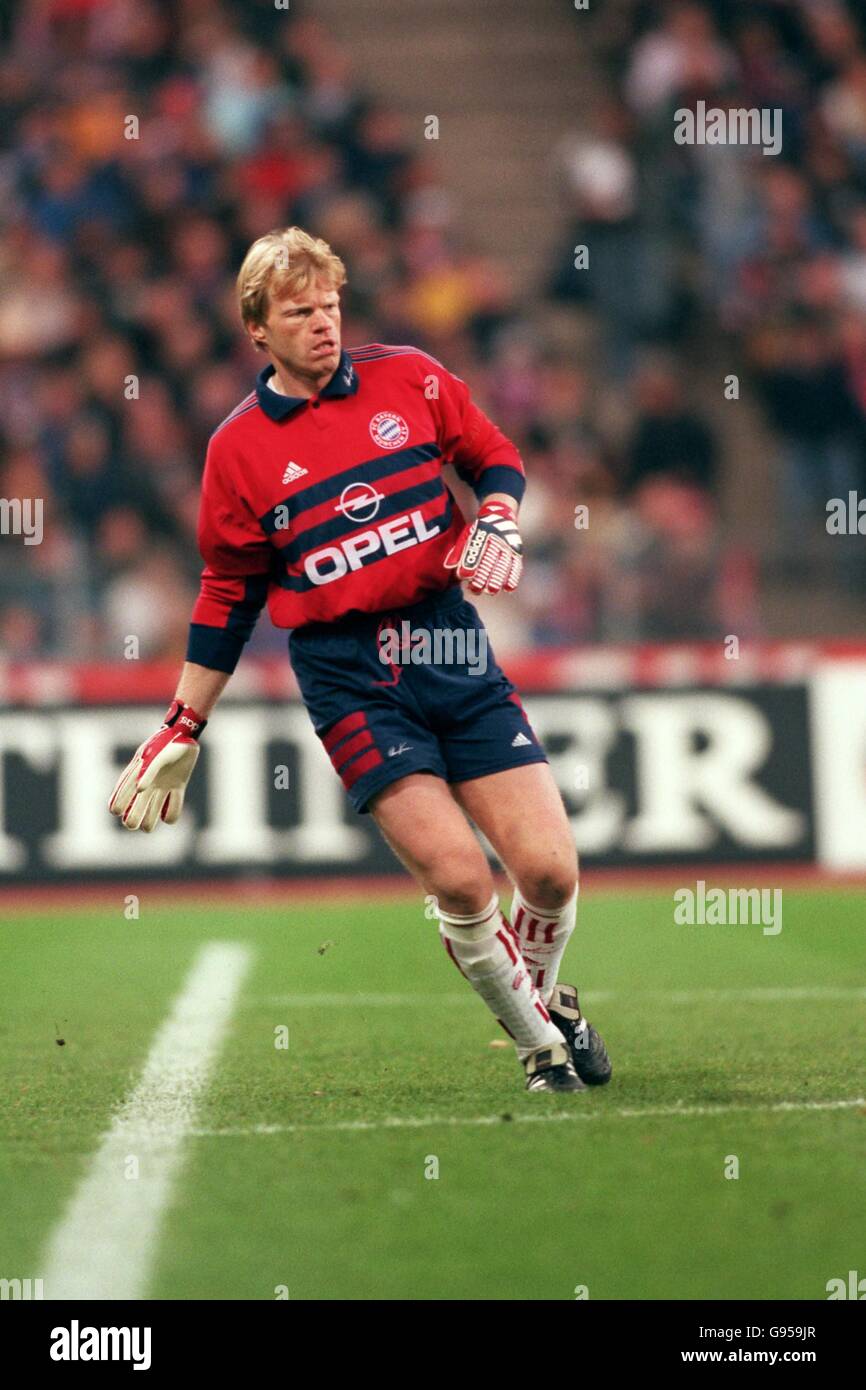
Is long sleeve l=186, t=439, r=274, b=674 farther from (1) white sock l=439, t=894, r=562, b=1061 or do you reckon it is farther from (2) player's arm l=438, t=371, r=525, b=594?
(1) white sock l=439, t=894, r=562, b=1061

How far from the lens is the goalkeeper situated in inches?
215

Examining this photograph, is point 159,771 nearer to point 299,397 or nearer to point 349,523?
point 349,523

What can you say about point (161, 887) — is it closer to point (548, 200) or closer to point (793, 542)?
point (793, 542)

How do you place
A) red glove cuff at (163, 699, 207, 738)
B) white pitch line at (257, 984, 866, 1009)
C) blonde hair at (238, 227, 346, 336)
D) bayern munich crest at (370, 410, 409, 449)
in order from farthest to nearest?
white pitch line at (257, 984, 866, 1009) → red glove cuff at (163, 699, 207, 738) → bayern munich crest at (370, 410, 409, 449) → blonde hair at (238, 227, 346, 336)

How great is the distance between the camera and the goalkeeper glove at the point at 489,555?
5379 mm

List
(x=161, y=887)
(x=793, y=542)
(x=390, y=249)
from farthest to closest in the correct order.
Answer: (x=390, y=249) < (x=793, y=542) < (x=161, y=887)

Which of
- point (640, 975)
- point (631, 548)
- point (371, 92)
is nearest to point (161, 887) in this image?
point (631, 548)

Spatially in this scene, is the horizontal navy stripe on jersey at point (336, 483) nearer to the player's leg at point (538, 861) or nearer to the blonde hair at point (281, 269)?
the blonde hair at point (281, 269)

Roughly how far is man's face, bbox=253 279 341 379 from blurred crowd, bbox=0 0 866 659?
23.3 feet

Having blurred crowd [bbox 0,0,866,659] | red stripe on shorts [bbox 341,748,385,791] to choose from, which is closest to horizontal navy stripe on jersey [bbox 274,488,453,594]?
red stripe on shorts [bbox 341,748,385,791]

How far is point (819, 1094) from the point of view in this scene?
224 inches

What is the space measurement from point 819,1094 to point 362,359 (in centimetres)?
238

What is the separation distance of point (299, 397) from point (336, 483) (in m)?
0.27

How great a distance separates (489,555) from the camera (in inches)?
213
